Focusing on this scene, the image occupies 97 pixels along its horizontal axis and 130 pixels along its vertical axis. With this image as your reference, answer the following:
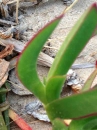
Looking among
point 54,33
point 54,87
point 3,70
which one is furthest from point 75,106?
point 54,33

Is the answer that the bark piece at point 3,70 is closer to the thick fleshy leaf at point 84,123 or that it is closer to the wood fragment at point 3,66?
the wood fragment at point 3,66

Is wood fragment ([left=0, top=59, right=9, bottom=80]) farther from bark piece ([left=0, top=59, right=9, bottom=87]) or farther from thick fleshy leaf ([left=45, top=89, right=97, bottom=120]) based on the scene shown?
thick fleshy leaf ([left=45, top=89, right=97, bottom=120])

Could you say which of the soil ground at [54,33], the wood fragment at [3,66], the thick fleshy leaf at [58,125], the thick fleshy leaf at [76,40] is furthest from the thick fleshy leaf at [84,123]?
the wood fragment at [3,66]

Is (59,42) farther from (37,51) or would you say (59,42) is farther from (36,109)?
(37,51)

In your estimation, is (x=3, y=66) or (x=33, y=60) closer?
(x=33, y=60)

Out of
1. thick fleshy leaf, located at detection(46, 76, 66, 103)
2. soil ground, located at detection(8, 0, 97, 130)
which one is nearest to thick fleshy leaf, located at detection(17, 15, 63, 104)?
thick fleshy leaf, located at detection(46, 76, 66, 103)

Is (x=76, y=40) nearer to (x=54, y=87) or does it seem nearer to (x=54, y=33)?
(x=54, y=87)
